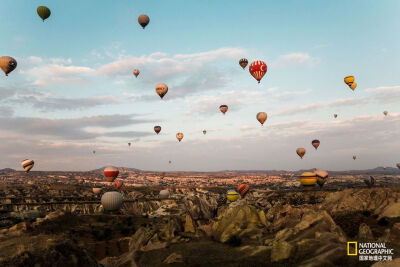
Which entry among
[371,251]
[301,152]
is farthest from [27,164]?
[371,251]

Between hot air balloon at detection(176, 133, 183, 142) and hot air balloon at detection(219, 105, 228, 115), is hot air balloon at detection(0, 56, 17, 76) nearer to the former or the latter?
hot air balloon at detection(219, 105, 228, 115)

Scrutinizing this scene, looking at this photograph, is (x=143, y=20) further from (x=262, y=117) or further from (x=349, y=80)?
(x=349, y=80)

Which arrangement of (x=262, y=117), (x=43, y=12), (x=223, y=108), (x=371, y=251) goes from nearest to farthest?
(x=371, y=251), (x=43, y=12), (x=262, y=117), (x=223, y=108)

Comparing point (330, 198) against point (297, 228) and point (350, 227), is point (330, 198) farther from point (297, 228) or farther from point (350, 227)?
point (297, 228)

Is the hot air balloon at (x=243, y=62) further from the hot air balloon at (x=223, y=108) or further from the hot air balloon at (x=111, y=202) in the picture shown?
the hot air balloon at (x=111, y=202)

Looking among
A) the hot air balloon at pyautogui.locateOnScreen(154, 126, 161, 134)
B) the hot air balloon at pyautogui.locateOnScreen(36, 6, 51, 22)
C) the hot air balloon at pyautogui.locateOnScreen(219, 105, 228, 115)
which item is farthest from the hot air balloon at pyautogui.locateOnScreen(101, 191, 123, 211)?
the hot air balloon at pyautogui.locateOnScreen(36, 6, 51, 22)
